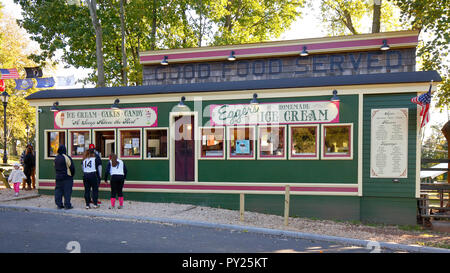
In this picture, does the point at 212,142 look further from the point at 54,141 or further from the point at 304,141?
the point at 54,141

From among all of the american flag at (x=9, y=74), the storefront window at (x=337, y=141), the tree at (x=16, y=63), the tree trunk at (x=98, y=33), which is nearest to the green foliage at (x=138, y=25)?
the tree trunk at (x=98, y=33)

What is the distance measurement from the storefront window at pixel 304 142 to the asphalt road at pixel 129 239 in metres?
3.29

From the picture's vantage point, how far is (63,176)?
1054cm

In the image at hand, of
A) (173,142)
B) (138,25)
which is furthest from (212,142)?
(138,25)

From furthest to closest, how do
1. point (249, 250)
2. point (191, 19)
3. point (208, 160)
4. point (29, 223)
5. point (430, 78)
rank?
point (191, 19) < point (208, 160) < point (430, 78) < point (29, 223) < point (249, 250)

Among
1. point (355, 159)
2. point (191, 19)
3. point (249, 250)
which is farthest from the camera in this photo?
point (191, 19)

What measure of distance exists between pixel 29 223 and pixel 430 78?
35.0 feet

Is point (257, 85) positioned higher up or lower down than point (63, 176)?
higher up

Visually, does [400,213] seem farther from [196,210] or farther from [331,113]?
[196,210]

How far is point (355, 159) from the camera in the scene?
34.0 feet

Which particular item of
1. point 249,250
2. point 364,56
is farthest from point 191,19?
point 249,250

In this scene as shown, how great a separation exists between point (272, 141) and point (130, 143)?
15.4ft

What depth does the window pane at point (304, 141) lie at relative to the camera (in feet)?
35.4

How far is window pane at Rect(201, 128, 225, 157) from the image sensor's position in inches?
453
